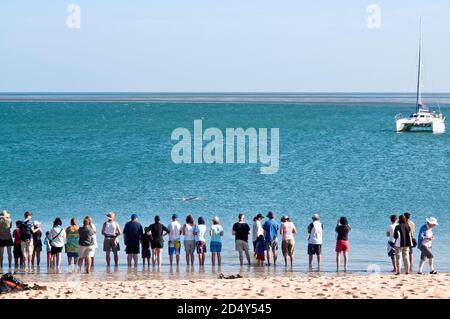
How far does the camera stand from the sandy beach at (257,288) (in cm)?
1530

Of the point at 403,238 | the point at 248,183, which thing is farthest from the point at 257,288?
the point at 248,183

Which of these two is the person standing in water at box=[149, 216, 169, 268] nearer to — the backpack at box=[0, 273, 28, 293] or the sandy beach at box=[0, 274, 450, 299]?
the sandy beach at box=[0, 274, 450, 299]

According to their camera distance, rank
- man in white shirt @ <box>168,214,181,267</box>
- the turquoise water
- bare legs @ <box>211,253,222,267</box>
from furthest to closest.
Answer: the turquoise water, bare legs @ <box>211,253,222,267</box>, man in white shirt @ <box>168,214,181,267</box>

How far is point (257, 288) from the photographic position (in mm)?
16062

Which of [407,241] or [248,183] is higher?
[248,183]

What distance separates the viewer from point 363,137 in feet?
243

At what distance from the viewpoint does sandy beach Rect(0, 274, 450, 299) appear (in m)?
15.3

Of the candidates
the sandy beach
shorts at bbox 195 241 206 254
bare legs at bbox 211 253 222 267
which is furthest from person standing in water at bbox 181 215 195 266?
the sandy beach

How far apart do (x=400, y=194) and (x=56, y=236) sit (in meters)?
21.8

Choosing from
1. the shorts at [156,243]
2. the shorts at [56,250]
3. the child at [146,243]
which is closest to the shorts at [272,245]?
the shorts at [156,243]

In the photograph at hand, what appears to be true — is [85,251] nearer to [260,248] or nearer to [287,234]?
[260,248]

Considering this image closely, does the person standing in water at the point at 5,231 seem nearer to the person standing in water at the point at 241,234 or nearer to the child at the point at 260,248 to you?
the person standing in water at the point at 241,234
